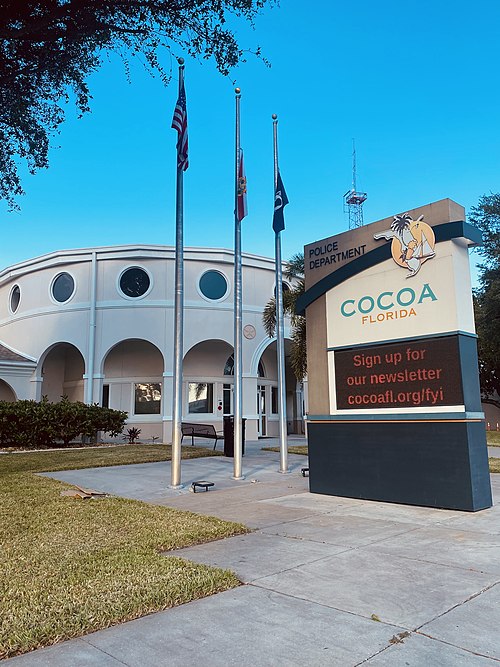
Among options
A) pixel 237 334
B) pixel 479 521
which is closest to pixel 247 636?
pixel 479 521

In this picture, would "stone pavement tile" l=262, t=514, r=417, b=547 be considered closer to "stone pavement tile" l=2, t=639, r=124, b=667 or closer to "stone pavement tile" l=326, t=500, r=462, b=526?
"stone pavement tile" l=326, t=500, r=462, b=526

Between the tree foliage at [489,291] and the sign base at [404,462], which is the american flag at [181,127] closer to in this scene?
the sign base at [404,462]

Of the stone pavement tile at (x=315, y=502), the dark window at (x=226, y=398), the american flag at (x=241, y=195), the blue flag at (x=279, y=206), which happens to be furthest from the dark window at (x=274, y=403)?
the stone pavement tile at (x=315, y=502)

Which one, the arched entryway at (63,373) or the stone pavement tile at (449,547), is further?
the arched entryway at (63,373)

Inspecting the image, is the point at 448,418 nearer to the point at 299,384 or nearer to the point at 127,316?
the point at 127,316

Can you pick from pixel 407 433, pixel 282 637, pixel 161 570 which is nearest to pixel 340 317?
pixel 407 433

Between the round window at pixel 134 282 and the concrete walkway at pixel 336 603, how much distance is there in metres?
19.9

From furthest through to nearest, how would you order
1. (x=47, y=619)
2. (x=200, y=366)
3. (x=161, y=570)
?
1. (x=200, y=366)
2. (x=161, y=570)
3. (x=47, y=619)

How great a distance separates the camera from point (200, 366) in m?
28.2

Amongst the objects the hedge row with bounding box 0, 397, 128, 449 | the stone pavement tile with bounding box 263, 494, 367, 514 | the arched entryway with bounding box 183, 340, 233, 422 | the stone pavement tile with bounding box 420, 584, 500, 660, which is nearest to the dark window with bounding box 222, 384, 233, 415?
the arched entryway with bounding box 183, 340, 233, 422

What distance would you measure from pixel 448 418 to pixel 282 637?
16.7 feet

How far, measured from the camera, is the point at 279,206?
Result: 43.4 feet

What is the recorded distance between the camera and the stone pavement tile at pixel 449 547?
525 cm

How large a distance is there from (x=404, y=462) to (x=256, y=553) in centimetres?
348
